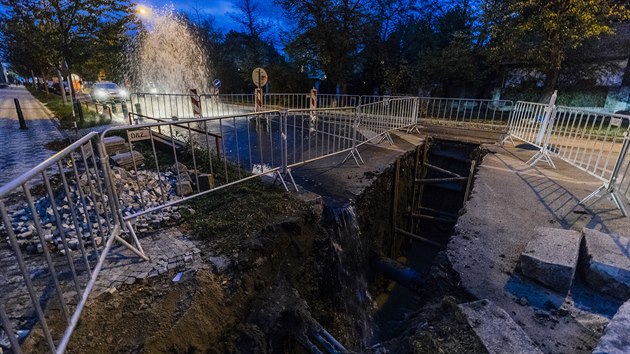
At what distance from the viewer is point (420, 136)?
983 centimetres

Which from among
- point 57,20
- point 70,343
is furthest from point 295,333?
point 57,20

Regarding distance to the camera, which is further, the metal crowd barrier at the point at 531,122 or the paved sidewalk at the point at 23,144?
the metal crowd barrier at the point at 531,122

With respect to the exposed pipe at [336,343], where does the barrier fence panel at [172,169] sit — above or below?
above

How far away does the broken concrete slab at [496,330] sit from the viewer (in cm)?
188

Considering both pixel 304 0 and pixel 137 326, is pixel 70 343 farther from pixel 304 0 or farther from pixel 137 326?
pixel 304 0

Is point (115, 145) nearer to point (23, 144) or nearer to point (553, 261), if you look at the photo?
point (23, 144)

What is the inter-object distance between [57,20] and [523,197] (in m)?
14.9

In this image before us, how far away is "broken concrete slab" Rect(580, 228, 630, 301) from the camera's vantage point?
2650mm

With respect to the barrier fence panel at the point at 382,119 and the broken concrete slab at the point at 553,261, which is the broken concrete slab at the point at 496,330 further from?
the barrier fence panel at the point at 382,119

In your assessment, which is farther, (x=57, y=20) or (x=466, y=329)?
(x=57, y=20)

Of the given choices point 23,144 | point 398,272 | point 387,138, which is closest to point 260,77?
point 387,138

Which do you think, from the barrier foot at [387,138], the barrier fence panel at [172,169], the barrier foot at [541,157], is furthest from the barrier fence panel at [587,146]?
the barrier fence panel at [172,169]

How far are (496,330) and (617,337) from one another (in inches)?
29.9

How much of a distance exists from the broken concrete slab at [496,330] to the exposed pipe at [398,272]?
2.30m
